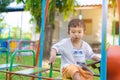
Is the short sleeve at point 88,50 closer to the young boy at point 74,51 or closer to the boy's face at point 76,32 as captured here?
the young boy at point 74,51

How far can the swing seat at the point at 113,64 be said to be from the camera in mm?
3355

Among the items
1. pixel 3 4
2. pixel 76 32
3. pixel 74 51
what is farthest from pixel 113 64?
pixel 3 4

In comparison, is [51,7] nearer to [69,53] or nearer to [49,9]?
[49,9]

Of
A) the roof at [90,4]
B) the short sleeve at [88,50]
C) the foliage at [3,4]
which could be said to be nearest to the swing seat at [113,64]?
the short sleeve at [88,50]

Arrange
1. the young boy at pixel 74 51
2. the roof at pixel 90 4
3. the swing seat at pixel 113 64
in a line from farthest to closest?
the roof at pixel 90 4 < the swing seat at pixel 113 64 < the young boy at pixel 74 51

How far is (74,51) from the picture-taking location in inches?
132

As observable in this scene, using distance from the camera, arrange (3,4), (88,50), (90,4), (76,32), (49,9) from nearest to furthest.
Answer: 1. (76,32)
2. (88,50)
3. (49,9)
4. (3,4)
5. (90,4)

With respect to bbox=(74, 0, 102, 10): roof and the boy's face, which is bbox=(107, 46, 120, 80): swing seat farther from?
bbox=(74, 0, 102, 10): roof

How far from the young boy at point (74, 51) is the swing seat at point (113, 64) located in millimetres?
263

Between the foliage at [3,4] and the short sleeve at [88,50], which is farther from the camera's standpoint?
the foliage at [3,4]

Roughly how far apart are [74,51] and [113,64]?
1.64ft

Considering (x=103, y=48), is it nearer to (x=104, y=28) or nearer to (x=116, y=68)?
(x=104, y=28)

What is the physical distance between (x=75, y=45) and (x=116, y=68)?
22.3 inches

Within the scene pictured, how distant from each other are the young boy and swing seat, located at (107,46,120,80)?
263 mm
